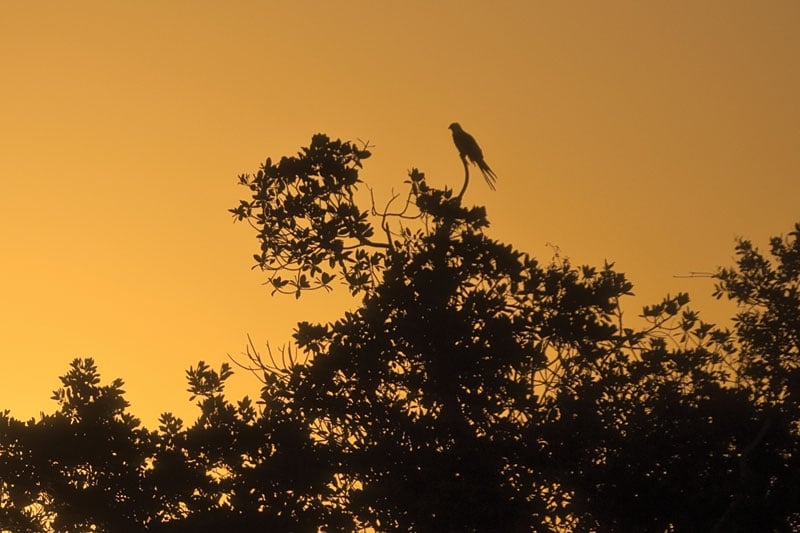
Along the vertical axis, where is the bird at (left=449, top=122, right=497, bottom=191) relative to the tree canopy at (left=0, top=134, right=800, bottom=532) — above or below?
above

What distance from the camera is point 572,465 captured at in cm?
1866

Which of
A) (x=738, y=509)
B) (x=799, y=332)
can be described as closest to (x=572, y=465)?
(x=738, y=509)

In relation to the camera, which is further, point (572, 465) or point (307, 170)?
point (307, 170)

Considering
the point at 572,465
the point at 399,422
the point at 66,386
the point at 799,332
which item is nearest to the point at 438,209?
the point at 399,422

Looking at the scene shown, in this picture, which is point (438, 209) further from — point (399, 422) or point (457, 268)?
point (399, 422)

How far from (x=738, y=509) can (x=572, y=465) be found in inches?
111

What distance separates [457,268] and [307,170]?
11.3 feet

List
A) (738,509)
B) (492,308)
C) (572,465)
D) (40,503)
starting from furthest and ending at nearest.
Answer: (40,503) → (492,308) → (572,465) → (738,509)

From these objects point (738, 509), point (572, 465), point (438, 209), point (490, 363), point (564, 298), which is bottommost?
point (738, 509)

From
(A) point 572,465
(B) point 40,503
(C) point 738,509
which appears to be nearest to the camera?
(C) point 738,509

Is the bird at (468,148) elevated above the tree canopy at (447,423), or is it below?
above

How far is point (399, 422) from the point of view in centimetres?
1914

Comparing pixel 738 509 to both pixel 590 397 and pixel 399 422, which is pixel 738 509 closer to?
pixel 590 397

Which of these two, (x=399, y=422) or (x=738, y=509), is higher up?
(x=399, y=422)
